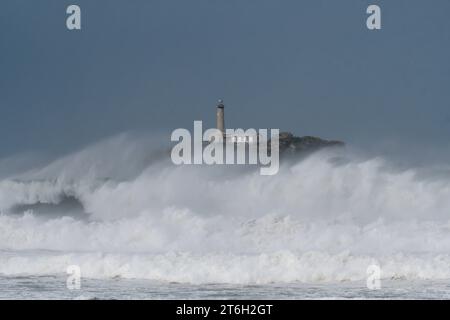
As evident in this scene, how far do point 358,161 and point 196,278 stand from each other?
5021 mm

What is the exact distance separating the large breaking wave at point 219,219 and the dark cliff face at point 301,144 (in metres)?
0.16

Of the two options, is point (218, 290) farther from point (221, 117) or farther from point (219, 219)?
point (221, 117)

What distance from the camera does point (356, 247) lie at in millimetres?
12383

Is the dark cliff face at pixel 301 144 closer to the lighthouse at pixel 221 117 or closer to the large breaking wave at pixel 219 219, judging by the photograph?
Answer: the large breaking wave at pixel 219 219

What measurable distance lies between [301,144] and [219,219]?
7.45 feet

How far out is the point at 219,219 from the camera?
13.5 metres

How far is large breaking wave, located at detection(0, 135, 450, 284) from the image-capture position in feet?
36.6

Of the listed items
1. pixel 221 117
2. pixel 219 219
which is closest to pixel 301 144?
pixel 221 117

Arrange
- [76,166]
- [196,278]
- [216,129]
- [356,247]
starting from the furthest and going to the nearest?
[76,166]
[216,129]
[356,247]
[196,278]

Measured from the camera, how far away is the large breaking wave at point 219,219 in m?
11.2

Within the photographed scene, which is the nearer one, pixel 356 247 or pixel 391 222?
pixel 356 247
